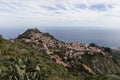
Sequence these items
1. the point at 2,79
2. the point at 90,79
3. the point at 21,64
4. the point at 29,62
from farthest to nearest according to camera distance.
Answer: the point at 90,79, the point at 29,62, the point at 21,64, the point at 2,79

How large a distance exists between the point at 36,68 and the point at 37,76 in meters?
1.53

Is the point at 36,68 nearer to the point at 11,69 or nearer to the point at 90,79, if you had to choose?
the point at 11,69

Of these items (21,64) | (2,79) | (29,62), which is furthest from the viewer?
(29,62)

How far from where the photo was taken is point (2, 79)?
138 ft

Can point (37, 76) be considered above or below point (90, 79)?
above

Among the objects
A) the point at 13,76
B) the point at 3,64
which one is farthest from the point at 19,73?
the point at 3,64

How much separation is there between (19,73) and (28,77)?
167cm

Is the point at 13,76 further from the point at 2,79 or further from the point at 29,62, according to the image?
the point at 29,62

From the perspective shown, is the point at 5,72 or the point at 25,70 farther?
the point at 25,70

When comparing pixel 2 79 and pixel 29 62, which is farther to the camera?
pixel 29 62

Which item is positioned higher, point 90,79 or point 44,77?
point 44,77

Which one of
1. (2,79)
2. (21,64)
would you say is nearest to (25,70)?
(21,64)

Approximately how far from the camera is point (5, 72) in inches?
1699

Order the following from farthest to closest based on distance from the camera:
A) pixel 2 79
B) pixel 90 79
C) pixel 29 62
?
pixel 90 79 < pixel 29 62 < pixel 2 79
